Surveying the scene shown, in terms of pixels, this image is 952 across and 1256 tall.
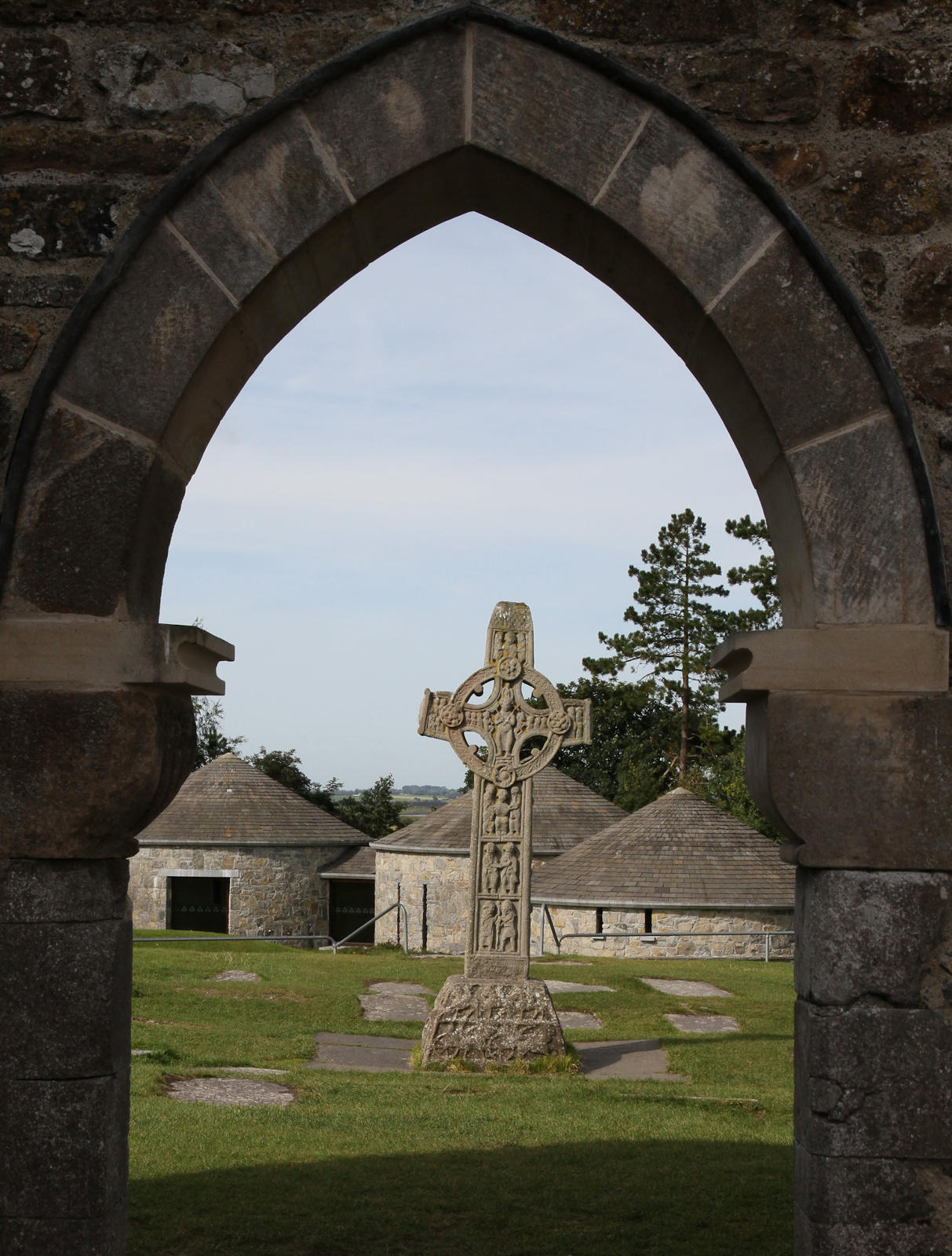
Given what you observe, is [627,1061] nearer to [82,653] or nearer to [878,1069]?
[878,1069]

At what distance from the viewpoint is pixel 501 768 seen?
9.23m

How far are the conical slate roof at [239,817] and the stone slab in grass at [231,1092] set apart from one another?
63.8 feet

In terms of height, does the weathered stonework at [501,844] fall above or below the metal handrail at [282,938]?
above

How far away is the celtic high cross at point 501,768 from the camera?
9.03 meters

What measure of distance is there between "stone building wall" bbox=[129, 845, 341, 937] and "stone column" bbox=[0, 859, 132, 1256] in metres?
24.4

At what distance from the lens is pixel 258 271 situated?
3.08 meters

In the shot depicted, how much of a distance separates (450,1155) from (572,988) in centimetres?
630

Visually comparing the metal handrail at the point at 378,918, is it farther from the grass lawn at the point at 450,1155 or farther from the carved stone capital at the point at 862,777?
the carved stone capital at the point at 862,777

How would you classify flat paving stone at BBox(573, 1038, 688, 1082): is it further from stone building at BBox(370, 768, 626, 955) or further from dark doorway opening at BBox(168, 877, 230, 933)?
dark doorway opening at BBox(168, 877, 230, 933)

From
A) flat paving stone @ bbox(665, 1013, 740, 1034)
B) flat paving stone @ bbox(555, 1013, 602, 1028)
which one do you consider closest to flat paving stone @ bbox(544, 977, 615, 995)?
flat paving stone @ bbox(555, 1013, 602, 1028)

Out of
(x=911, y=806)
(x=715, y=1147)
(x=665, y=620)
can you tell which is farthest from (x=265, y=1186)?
(x=665, y=620)

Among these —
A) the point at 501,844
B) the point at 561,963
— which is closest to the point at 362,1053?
the point at 501,844

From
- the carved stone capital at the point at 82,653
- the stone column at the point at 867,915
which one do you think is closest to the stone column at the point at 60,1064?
the carved stone capital at the point at 82,653

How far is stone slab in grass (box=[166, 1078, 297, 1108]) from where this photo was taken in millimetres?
6801
